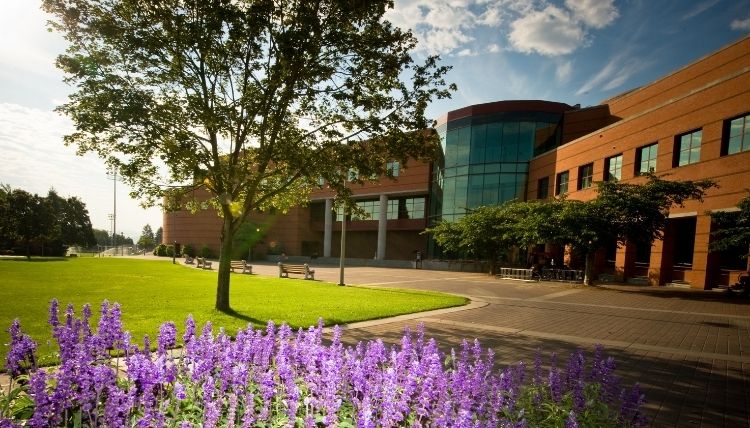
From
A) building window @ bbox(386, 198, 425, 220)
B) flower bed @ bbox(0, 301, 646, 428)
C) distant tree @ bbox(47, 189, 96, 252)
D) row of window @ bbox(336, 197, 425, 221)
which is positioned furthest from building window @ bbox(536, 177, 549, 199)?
distant tree @ bbox(47, 189, 96, 252)

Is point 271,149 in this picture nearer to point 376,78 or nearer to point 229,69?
point 229,69

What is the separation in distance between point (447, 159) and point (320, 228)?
2644cm

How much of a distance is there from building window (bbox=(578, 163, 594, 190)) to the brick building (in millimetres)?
88

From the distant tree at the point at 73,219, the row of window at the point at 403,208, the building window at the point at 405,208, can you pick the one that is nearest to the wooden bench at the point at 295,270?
the row of window at the point at 403,208

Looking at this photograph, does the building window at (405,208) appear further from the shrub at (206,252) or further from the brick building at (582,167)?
the shrub at (206,252)

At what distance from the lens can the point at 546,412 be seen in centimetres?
434

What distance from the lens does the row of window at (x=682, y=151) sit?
68.9 feet

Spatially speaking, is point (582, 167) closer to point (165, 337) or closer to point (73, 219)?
point (165, 337)

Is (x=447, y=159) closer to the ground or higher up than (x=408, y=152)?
higher up

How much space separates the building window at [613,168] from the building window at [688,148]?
467 cm

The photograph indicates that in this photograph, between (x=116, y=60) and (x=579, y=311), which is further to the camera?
(x=579, y=311)

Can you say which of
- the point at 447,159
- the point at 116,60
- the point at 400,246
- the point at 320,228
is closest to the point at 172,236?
the point at 320,228

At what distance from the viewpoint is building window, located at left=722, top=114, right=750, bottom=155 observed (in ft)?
67.7

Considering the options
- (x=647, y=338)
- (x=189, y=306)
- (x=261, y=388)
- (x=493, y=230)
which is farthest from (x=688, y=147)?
(x=261, y=388)
